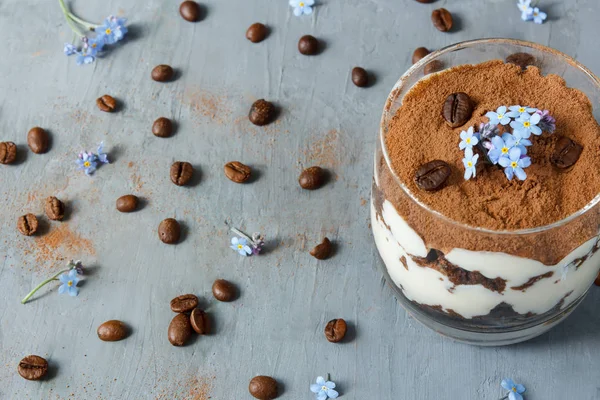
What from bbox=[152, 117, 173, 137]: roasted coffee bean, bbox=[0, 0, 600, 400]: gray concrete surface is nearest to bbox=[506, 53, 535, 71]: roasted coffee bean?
bbox=[0, 0, 600, 400]: gray concrete surface

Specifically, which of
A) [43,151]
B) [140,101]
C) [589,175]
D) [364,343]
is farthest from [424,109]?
[43,151]

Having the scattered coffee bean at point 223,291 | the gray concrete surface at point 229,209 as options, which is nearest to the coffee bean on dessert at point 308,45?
the gray concrete surface at point 229,209

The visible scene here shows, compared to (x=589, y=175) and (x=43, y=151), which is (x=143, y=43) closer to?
(x=43, y=151)

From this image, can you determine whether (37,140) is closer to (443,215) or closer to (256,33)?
(256,33)

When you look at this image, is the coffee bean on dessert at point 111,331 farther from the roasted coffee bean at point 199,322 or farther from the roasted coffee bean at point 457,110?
the roasted coffee bean at point 457,110

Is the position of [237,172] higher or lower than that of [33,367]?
higher

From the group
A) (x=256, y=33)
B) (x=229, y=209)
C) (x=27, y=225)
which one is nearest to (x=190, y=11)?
(x=256, y=33)

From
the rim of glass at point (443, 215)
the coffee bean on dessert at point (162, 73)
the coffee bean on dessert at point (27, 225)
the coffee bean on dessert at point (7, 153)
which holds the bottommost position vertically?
the coffee bean on dessert at point (27, 225)
